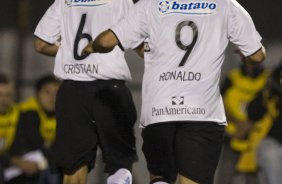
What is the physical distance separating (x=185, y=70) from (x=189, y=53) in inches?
4.5

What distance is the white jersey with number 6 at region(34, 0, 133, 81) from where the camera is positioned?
325 inches

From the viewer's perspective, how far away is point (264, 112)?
11766 millimetres

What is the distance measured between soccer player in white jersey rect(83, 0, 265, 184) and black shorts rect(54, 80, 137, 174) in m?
0.60

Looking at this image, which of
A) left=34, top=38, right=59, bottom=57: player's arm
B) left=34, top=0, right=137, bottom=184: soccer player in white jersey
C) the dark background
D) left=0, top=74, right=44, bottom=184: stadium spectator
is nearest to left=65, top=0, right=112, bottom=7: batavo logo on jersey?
left=34, top=0, right=137, bottom=184: soccer player in white jersey

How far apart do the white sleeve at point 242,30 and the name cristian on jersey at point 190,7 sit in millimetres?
136

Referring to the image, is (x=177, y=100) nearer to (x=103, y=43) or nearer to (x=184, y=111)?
(x=184, y=111)

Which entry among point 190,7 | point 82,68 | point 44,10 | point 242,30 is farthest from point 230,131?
point 190,7

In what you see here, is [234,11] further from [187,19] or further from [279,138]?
[279,138]

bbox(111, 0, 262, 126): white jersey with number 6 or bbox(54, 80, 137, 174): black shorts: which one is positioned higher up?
bbox(111, 0, 262, 126): white jersey with number 6

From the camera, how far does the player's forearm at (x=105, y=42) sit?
7668mm

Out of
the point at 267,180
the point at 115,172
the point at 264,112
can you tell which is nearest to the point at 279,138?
the point at 267,180

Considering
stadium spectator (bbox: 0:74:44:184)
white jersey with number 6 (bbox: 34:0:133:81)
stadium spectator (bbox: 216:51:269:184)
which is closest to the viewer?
white jersey with number 6 (bbox: 34:0:133:81)

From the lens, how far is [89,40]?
8.27 meters

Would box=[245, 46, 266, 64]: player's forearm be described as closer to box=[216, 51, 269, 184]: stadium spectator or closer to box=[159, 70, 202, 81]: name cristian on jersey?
box=[159, 70, 202, 81]: name cristian on jersey
